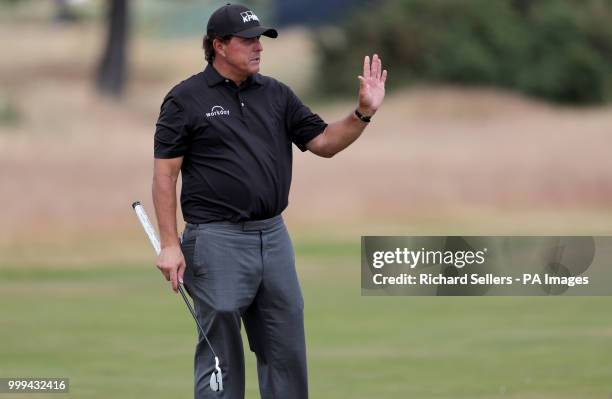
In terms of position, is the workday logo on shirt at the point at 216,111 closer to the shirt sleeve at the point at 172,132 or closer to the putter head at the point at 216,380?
the shirt sleeve at the point at 172,132

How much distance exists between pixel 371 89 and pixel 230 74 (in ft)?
2.09

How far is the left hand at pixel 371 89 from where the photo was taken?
6520 millimetres

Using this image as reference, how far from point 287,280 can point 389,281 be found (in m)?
7.38

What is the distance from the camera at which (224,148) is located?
21.5 feet

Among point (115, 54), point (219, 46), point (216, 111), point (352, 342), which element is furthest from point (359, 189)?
point (115, 54)

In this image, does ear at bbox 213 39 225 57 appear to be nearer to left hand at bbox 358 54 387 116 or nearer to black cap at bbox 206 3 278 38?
black cap at bbox 206 3 278 38

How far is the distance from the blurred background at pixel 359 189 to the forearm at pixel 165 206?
237cm

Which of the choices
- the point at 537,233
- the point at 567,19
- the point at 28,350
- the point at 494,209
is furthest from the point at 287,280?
the point at 567,19

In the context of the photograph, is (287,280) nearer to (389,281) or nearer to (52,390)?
(52,390)

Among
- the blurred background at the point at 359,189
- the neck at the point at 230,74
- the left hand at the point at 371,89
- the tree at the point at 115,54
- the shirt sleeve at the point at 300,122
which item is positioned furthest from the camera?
the tree at the point at 115,54

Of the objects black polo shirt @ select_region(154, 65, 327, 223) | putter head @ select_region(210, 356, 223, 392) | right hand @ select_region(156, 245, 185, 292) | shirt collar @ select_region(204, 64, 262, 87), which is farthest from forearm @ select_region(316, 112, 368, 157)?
putter head @ select_region(210, 356, 223, 392)

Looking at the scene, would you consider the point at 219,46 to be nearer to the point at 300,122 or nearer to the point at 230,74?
the point at 230,74

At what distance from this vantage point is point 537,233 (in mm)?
18641

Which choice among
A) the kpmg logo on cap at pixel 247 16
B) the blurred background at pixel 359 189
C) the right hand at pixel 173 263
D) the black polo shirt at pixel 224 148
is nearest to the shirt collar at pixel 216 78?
the black polo shirt at pixel 224 148
